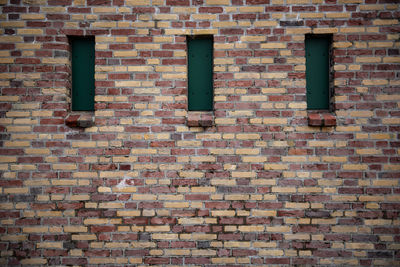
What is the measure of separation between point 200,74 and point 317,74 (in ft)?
4.24

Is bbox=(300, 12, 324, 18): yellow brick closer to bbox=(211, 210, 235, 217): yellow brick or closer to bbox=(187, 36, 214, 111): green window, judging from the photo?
bbox=(187, 36, 214, 111): green window

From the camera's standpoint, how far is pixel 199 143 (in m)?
2.52

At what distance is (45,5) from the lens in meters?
2.55

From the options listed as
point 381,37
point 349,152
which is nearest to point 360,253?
point 349,152

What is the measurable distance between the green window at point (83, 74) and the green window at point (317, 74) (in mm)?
2390

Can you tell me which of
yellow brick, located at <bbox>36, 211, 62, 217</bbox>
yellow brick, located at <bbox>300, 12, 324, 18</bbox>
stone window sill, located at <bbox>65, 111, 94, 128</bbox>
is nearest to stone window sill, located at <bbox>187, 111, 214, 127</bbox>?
stone window sill, located at <bbox>65, 111, 94, 128</bbox>

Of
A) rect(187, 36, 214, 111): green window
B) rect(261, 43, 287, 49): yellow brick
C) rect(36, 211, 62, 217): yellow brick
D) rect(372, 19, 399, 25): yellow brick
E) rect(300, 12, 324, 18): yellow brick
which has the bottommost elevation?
rect(36, 211, 62, 217): yellow brick

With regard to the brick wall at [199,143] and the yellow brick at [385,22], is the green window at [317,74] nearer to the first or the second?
the brick wall at [199,143]

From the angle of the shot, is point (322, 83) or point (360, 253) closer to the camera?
point (360, 253)

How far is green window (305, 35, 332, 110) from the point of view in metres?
2.64

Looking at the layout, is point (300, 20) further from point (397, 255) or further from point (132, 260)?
point (132, 260)

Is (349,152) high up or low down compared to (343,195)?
up

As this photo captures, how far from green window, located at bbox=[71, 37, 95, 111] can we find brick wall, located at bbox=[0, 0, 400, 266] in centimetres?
13

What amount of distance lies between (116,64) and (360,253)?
10.6ft
